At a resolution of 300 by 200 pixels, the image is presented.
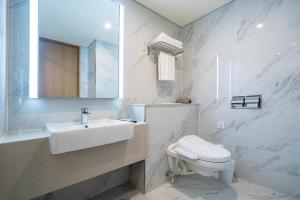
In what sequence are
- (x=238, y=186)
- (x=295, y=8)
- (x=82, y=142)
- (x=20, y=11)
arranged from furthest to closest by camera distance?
1. (x=238, y=186)
2. (x=295, y=8)
3. (x=20, y=11)
4. (x=82, y=142)

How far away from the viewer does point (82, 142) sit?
40.2 inches

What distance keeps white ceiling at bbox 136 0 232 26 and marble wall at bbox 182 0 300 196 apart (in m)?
0.13

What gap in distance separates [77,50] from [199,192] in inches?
76.7

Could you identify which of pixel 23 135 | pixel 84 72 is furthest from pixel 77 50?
pixel 23 135

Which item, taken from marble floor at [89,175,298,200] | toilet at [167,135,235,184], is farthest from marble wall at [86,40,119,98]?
marble floor at [89,175,298,200]

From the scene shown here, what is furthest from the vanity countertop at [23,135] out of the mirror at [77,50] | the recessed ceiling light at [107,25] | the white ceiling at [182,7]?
the white ceiling at [182,7]

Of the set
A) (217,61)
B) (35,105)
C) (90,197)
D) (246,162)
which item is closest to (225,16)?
(217,61)

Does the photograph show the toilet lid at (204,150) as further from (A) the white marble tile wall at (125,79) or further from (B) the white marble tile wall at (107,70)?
(B) the white marble tile wall at (107,70)

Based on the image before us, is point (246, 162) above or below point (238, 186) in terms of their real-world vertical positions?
above

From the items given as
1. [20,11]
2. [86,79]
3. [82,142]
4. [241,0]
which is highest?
[241,0]

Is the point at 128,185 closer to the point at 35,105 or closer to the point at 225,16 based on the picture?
the point at 35,105

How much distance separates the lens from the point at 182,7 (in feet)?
6.63

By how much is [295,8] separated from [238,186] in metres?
1.97

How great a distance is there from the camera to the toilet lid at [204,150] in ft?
4.52
